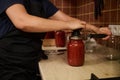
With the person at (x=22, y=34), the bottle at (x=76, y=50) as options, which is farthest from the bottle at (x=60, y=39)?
the bottle at (x=76, y=50)

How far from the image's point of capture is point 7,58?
3.60 feet

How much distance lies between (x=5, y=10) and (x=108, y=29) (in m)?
0.66

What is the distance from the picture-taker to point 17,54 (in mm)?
1112

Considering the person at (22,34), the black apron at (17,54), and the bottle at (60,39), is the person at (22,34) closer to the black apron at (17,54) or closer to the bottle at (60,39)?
the black apron at (17,54)

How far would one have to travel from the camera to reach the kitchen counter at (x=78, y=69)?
3.05 feet

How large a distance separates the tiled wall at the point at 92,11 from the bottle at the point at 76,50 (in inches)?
10.5

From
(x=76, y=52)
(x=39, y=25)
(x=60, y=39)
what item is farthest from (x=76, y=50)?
(x=60, y=39)

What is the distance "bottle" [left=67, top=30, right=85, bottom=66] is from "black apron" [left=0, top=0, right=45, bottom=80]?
0.24 m

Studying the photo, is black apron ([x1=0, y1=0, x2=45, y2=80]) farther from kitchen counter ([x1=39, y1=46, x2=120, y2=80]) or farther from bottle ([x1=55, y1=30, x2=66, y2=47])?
bottle ([x1=55, y1=30, x2=66, y2=47])

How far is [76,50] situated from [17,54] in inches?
13.0

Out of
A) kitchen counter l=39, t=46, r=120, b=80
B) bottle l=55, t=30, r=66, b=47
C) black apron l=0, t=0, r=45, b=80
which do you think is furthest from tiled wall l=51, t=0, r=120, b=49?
black apron l=0, t=0, r=45, b=80

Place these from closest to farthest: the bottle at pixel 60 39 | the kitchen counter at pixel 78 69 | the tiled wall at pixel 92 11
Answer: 1. the kitchen counter at pixel 78 69
2. the tiled wall at pixel 92 11
3. the bottle at pixel 60 39

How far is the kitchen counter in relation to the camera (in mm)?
929

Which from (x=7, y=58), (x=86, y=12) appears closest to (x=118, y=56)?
(x=7, y=58)
